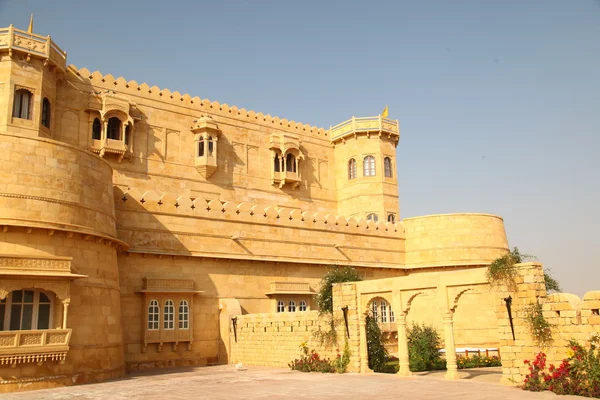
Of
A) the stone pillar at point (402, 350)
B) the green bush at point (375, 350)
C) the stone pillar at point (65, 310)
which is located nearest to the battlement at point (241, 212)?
the stone pillar at point (65, 310)

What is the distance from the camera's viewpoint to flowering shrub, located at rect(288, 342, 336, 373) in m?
18.7

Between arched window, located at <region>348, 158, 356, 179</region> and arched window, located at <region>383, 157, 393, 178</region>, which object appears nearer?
arched window, located at <region>383, 157, 393, 178</region>

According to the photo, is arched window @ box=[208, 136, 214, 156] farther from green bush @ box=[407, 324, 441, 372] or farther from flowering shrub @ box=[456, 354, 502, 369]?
flowering shrub @ box=[456, 354, 502, 369]

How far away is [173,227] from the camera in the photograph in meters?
23.3

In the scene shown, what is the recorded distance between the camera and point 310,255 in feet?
88.6

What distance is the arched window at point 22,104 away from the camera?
24969 millimetres

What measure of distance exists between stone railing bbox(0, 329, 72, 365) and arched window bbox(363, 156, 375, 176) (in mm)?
23724

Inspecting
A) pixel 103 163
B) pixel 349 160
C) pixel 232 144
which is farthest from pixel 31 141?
pixel 349 160

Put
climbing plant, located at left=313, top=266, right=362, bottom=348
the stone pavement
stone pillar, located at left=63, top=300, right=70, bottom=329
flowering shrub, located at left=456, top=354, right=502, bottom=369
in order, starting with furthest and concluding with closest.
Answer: flowering shrub, located at left=456, top=354, right=502, bottom=369 < climbing plant, located at left=313, top=266, right=362, bottom=348 < stone pillar, located at left=63, top=300, right=70, bottom=329 < the stone pavement

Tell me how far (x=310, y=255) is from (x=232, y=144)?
32.1ft

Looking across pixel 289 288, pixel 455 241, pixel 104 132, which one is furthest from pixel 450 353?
pixel 104 132

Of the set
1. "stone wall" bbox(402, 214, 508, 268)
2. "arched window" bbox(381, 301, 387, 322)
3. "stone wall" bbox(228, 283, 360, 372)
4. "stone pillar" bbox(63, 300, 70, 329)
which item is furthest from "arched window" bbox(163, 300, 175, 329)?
"stone wall" bbox(402, 214, 508, 268)

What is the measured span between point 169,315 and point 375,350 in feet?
28.0

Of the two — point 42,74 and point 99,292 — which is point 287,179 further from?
point 99,292
